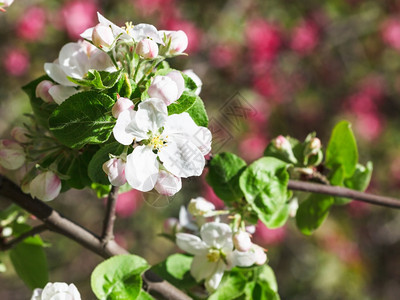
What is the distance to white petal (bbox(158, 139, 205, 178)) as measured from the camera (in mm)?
583

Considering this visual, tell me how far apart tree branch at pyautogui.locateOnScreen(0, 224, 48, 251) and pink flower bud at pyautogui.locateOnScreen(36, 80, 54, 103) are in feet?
0.64

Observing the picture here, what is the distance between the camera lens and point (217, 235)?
76cm

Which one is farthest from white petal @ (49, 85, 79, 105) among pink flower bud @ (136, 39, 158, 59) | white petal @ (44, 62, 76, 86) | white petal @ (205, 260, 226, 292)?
white petal @ (205, 260, 226, 292)

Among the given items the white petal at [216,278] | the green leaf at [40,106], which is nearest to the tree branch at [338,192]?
the white petal at [216,278]

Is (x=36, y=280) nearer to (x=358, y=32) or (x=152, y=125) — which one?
(x=152, y=125)

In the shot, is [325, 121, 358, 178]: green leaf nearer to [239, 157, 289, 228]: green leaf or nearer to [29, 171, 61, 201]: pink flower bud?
[239, 157, 289, 228]: green leaf

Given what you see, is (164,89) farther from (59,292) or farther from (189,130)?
(59,292)

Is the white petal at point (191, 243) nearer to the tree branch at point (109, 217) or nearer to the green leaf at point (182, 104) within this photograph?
the tree branch at point (109, 217)

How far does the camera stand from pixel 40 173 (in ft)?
2.24

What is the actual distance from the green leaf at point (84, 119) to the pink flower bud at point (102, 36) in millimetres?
57

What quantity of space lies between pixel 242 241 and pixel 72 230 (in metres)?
0.24

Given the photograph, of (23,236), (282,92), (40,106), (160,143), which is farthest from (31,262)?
(282,92)

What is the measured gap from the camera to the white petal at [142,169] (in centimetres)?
57

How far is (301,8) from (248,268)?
271cm
